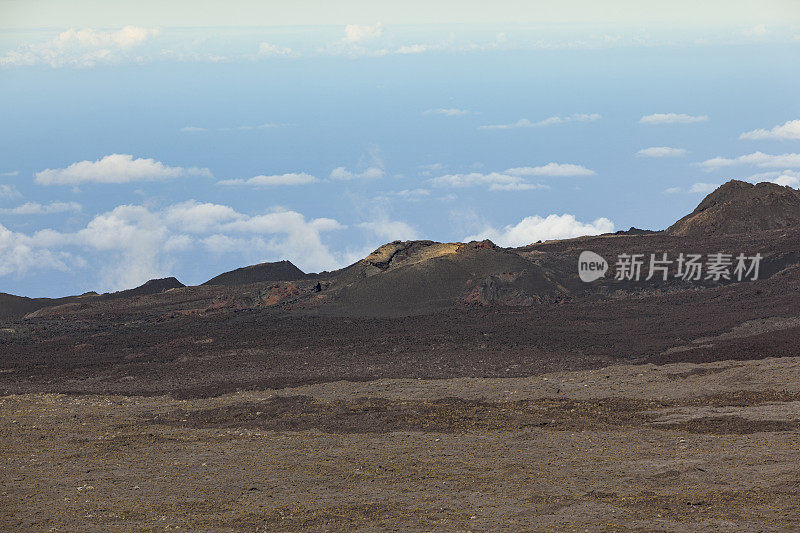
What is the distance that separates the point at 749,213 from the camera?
81688 millimetres

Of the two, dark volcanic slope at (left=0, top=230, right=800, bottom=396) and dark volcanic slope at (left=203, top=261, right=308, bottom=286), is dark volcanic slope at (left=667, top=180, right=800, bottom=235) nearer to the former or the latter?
dark volcanic slope at (left=0, top=230, right=800, bottom=396)

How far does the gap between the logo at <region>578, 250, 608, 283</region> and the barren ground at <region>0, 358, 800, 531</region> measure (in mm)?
32780

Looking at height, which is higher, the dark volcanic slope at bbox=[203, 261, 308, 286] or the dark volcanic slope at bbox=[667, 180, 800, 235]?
the dark volcanic slope at bbox=[667, 180, 800, 235]

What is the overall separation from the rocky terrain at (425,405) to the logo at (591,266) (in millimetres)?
1318

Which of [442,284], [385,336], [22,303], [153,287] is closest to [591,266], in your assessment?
[442,284]

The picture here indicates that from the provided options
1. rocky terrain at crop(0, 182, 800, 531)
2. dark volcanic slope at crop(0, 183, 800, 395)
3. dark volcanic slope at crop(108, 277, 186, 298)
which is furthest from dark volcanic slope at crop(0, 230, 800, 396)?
dark volcanic slope at crop(108, 277, 186, 298)

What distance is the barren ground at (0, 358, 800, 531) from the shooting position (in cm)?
1759

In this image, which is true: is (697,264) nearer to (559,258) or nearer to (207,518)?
(559,258)

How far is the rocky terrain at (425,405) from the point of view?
1840 cm

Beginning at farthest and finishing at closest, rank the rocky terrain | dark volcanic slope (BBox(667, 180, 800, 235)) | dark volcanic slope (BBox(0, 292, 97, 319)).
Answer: dark volcanic slope (BBox(667, 180, 800, 235)) → dark volcanic slope (BBox(0, 292, 97, 319)) → the rocky terrain

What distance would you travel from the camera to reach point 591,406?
91.3ft

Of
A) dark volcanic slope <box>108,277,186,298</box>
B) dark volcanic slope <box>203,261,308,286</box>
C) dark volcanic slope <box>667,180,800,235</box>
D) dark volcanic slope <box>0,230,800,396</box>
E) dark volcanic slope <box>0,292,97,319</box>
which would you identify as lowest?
dark volcanic slope <box>0,230,800,396</box>

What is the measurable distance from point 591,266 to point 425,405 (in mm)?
42486

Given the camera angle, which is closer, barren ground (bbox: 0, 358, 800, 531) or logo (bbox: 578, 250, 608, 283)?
barren ground (bbox: 0, 358, 800, 531)
